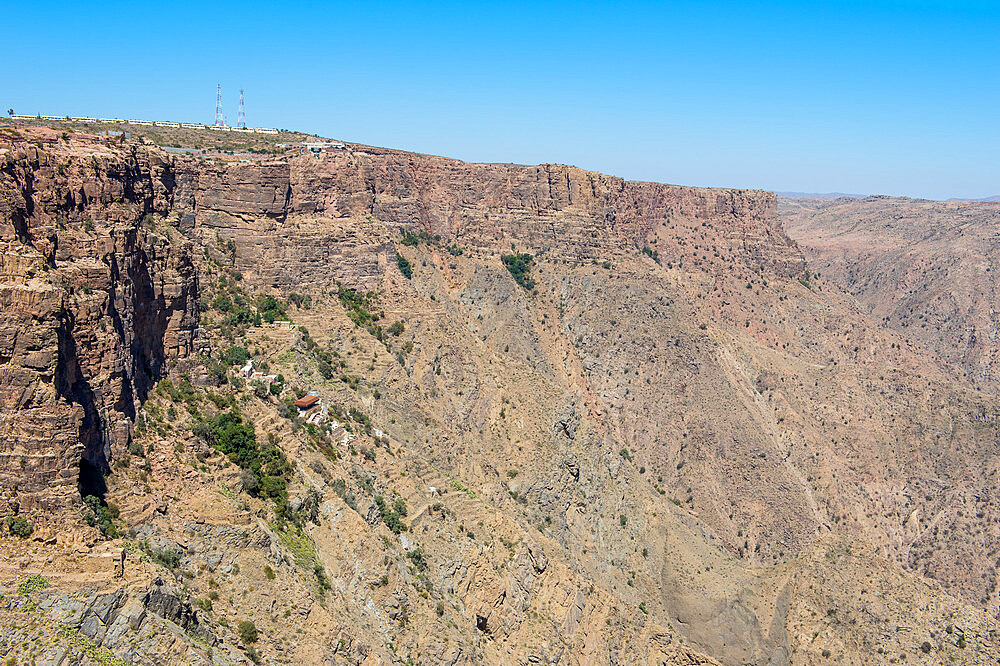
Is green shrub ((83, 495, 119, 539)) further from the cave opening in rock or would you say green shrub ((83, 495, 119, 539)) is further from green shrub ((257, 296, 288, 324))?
green shrub ((257, 296, 288, 324))

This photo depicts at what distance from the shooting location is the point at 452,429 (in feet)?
179

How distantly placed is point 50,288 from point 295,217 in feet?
131

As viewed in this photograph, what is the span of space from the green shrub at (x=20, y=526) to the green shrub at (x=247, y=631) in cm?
739

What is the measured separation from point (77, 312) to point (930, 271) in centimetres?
14818

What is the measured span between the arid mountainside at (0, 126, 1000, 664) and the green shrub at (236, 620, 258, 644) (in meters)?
0.11

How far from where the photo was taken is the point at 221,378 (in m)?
36.6

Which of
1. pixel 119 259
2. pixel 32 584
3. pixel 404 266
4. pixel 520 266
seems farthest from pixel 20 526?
pixel 520 266

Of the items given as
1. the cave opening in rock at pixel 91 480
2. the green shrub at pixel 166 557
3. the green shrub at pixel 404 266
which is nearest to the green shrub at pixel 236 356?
the cave opening in rock at pixel 91 480

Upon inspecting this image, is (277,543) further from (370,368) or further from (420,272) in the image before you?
(420,272)

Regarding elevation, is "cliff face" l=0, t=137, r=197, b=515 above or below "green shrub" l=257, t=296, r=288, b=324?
above

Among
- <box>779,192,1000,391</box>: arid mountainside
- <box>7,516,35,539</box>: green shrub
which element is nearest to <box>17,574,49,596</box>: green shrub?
<box>7,516,35,539</box>: green shrub

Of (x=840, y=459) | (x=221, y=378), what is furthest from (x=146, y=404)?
(x=840, y=459)

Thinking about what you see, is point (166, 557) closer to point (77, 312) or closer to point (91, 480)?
point (91, 480)

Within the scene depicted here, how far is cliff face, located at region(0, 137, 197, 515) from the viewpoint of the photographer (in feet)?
74.3
